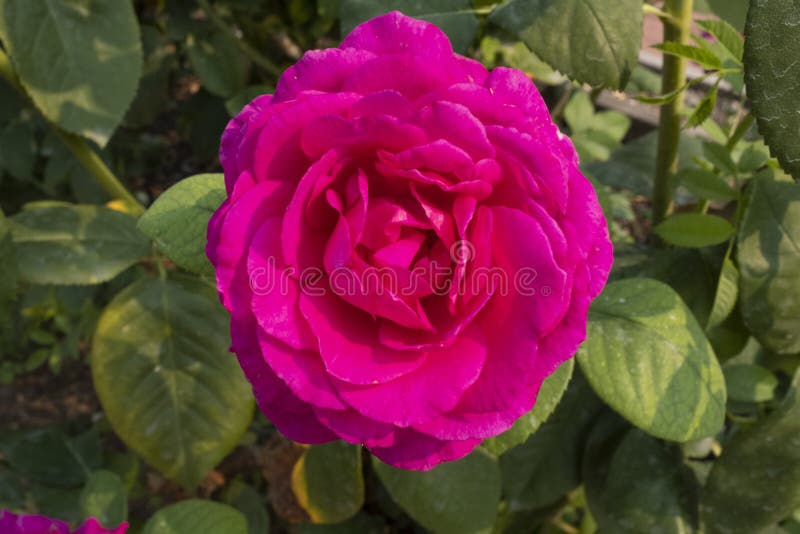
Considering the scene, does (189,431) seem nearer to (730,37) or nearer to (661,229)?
(661,229)

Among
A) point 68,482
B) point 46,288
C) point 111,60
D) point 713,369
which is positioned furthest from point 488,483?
point 46,288

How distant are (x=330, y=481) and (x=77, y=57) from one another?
66cm

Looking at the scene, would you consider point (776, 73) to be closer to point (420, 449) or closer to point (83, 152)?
point (420, 449)

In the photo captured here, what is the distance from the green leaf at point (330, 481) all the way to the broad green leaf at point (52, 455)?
0.60 m

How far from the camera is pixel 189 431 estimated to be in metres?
0.91

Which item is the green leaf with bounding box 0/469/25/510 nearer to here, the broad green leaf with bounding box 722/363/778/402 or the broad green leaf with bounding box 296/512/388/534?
the broad green leaf with bounding box 296/512/388/534

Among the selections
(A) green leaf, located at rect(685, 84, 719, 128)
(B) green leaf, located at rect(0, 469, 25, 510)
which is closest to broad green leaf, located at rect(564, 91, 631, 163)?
(A) green leaf, located at rect(685, 84, 719, 128)

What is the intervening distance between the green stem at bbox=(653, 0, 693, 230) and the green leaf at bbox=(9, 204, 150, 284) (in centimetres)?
65

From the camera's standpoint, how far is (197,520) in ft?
2.81

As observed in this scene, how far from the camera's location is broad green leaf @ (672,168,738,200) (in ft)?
2.71

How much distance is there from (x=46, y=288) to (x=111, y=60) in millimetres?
929

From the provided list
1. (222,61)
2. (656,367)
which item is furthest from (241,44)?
(656,367)

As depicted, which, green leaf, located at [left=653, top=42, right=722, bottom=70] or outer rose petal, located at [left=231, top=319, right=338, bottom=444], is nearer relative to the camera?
outer rose petal, located at [left=231, top=319, right=338, bottom=444]

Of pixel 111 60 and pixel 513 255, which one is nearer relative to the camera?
pixel 513 255
